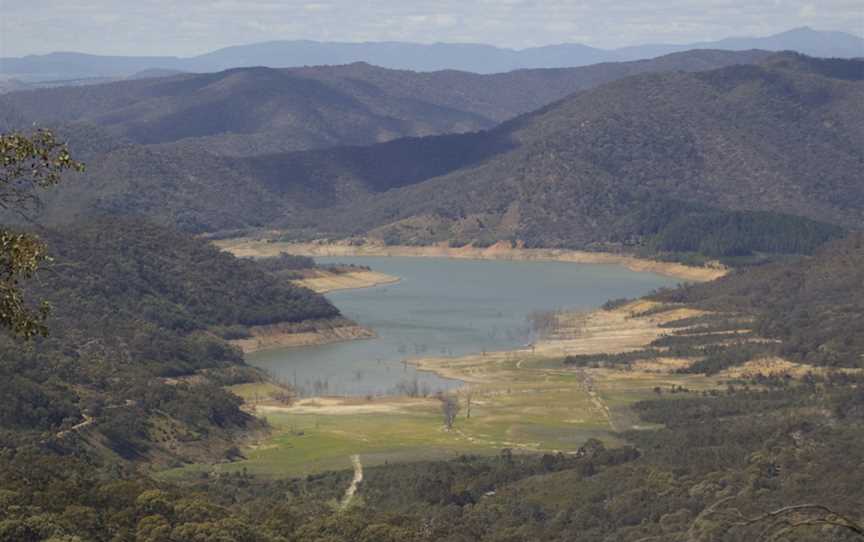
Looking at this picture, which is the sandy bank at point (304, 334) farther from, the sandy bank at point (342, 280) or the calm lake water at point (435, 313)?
the sandy bank at point (342, 280)

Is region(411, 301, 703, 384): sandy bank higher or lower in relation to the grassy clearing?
lower

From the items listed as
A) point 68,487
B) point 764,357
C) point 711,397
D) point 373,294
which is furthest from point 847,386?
point 373,294

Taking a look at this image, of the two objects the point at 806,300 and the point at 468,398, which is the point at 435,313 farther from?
the point at 468,398

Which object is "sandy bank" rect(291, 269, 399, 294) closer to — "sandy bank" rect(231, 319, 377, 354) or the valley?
the valley

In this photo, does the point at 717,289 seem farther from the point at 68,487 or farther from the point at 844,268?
the point at 68,487

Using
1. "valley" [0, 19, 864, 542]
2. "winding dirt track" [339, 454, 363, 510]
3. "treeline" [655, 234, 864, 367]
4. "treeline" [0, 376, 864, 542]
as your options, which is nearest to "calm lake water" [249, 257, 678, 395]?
"valley" [0, 19, 864, 542]

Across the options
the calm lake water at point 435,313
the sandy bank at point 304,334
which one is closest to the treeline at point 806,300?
the calm lake water at point 435,313
